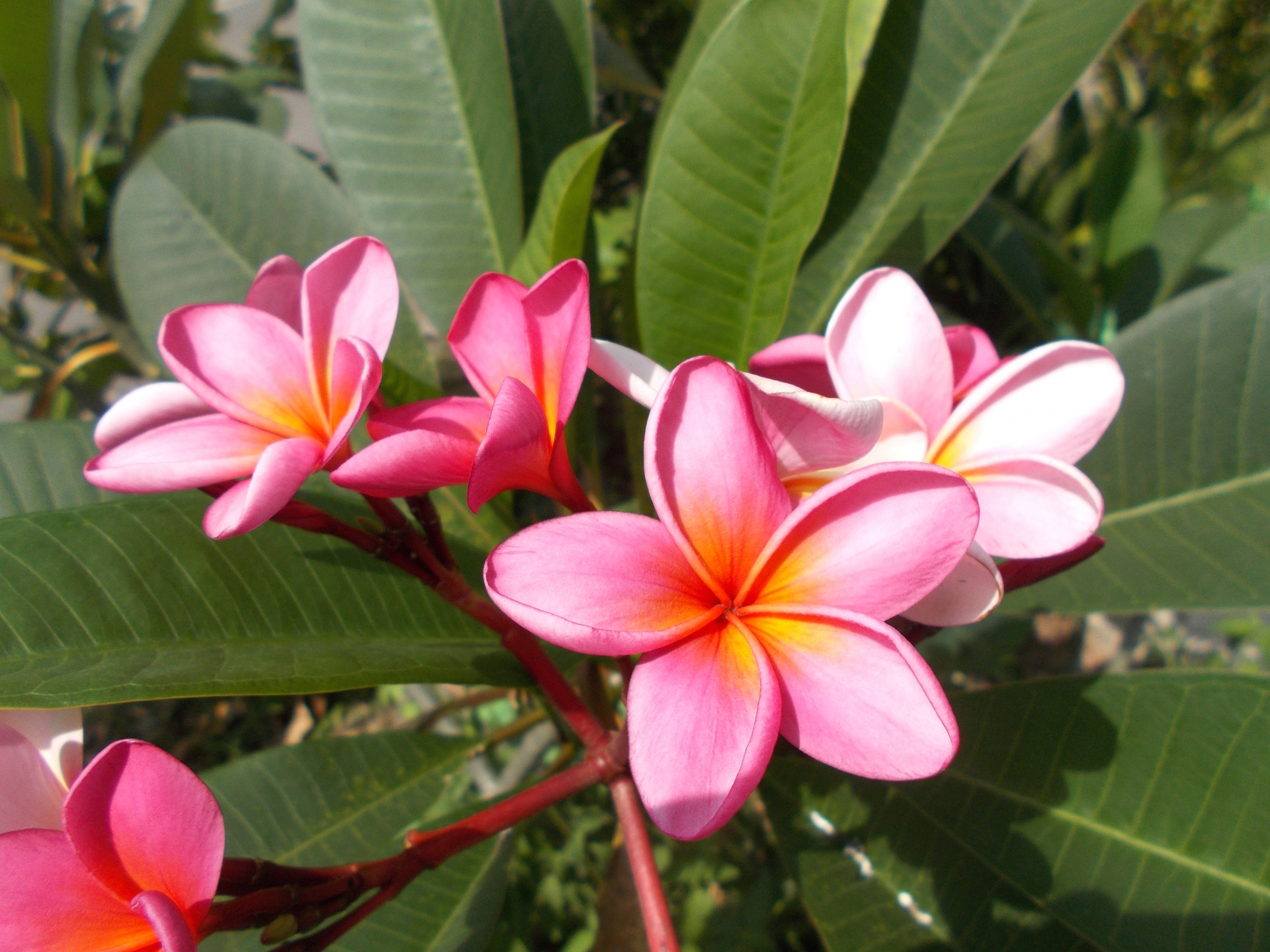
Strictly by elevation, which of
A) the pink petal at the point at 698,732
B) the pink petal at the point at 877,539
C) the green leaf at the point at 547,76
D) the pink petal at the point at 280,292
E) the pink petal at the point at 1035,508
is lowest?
the pink petal at the point at 698,732

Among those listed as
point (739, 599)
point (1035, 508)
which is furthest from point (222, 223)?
point (1035, 508)

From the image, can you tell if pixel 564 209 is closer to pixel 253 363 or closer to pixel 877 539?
pixel 253 363

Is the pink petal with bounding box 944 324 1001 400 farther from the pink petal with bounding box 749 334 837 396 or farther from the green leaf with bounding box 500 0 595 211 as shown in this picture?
the green leaf with bounding box 500 0 595 211

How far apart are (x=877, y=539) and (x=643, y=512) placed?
2.10 ft

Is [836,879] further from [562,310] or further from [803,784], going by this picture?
[562,310]

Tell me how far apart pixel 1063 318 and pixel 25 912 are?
2357 millimetres

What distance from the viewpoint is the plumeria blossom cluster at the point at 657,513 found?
426 mm

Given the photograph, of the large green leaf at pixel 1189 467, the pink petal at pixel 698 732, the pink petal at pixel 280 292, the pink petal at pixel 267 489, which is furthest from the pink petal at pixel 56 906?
the large green leaf at pixel 1189 467

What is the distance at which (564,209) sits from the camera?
0.83 meters

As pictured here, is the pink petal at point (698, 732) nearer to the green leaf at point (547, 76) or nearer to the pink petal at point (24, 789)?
the pink petal at point (24, 789)

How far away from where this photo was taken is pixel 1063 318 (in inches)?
82.0

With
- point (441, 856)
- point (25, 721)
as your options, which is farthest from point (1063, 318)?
point (25, 721)

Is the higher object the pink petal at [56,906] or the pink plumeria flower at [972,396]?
the pink plumeria flower at [972,396]

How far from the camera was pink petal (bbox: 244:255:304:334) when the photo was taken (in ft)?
2.16
